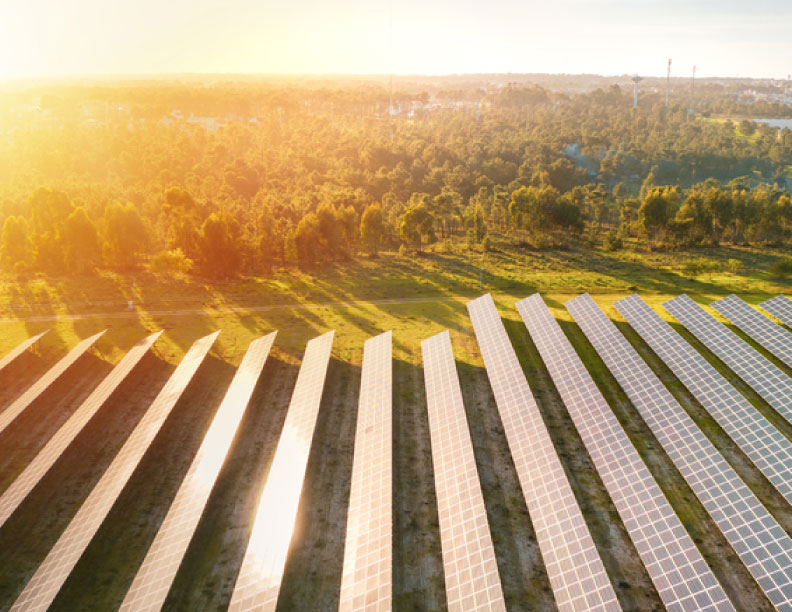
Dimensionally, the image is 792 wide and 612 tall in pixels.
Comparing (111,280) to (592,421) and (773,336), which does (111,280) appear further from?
(773,336)

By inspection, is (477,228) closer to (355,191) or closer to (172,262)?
(355,191)

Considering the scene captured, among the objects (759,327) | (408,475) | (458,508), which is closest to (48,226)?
(408,475)

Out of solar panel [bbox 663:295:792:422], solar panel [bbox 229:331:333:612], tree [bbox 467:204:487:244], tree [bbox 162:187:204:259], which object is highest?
tree [bbox 162:187:204:259]

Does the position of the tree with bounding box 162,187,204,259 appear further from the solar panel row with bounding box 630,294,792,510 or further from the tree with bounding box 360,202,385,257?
the solar panel row with bounding box 630,294,792,510

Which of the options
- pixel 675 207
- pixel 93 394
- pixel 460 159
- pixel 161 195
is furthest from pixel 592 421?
pixel 460 159

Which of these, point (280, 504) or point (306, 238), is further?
point (306, 238)

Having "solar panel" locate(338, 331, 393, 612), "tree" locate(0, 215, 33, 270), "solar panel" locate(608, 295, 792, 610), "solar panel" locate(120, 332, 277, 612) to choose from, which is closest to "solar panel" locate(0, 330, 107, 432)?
"solar panel" locate(120, 332, 277, 612)
